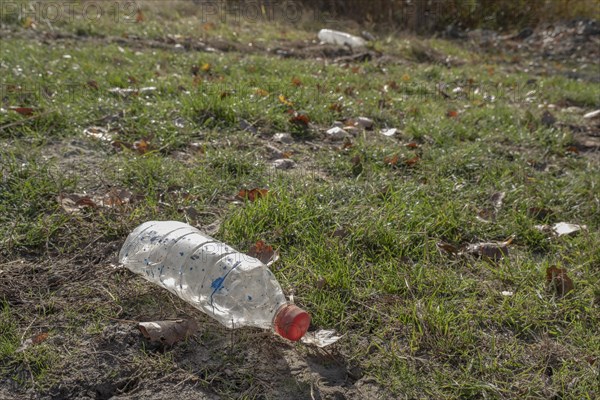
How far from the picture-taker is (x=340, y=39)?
7.65 metres

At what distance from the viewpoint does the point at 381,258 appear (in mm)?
2947

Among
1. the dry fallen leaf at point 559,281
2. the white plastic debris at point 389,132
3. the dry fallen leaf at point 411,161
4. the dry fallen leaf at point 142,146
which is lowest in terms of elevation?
the dry fallen leaf at point 559,281

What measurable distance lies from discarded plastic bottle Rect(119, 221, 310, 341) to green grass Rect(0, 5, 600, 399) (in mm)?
98

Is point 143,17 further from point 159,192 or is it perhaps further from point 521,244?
point 521,244

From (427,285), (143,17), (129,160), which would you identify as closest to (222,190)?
(129,160)

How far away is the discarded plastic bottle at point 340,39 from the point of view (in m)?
7.52

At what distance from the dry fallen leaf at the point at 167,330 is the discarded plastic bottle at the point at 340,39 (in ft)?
18.1

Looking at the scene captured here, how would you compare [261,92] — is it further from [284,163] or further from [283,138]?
[284,163]

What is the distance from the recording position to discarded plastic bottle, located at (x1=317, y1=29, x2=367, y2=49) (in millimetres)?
7520

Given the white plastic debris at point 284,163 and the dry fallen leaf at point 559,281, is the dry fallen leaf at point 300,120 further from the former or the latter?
the dry fallen leaf at point 559,281

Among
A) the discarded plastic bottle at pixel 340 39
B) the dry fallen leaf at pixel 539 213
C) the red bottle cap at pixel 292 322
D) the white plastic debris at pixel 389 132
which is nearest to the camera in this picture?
the red bottle cap at pixel 292 322

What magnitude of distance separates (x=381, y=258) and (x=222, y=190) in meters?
0.95

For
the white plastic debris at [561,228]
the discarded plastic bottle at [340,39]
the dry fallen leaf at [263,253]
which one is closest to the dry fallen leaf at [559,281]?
the white plastic debris at [561,228]

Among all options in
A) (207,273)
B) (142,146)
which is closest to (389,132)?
(142,146)
